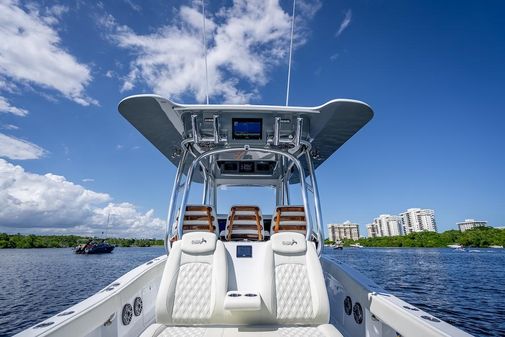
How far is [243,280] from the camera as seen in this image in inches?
125

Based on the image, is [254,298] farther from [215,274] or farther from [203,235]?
[203,235]

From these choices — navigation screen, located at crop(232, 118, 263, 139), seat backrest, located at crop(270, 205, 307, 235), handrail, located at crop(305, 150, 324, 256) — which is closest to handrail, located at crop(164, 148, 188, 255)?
navigation screen, located at crop(232, 118, 263, 139)

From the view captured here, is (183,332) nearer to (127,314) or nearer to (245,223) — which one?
(127,314)

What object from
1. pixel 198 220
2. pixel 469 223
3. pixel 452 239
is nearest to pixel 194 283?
pixel 198 220

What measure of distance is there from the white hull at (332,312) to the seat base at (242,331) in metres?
0.41

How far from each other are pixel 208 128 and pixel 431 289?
55.7 ft

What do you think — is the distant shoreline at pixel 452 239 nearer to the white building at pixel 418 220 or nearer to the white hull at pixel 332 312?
the white building at pixel 418 220

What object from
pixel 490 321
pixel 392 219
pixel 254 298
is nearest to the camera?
pixel 254 298

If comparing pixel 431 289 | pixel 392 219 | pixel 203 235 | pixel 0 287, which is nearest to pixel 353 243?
pixel 392 219

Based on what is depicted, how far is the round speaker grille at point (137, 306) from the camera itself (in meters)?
3.10

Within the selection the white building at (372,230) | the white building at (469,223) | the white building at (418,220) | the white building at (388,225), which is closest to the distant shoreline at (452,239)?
the white building at (388,225)

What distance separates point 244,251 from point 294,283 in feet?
2.63

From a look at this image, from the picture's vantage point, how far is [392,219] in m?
120

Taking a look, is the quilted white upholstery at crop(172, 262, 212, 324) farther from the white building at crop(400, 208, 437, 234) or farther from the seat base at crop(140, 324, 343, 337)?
the white building at crop(400, 208, 437, 234)
